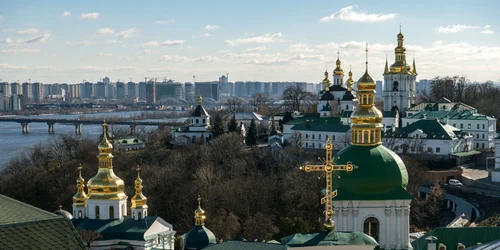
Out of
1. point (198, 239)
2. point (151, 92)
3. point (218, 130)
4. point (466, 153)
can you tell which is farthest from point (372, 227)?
point (151, 92)

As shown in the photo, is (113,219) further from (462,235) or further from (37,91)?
(37,91)

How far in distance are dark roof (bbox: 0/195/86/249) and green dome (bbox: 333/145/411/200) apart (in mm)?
7177

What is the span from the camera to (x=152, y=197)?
98.8 feet

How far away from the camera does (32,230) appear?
6938 mm

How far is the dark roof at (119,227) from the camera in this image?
18828mm

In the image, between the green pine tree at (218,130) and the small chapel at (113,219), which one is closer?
the small chapel at (113,219)

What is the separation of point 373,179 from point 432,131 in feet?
79.8

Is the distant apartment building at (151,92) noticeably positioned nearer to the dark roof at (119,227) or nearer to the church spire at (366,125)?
the dark roof at (119,227)

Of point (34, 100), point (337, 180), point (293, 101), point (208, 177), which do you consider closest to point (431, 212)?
point (208, 177)

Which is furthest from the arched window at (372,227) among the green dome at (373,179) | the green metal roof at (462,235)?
the green metal roof at (462,235)

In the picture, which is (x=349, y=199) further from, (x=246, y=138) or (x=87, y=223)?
(x=246, y=138)

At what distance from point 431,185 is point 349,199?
62.2 feet

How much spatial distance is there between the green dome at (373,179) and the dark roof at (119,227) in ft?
22.6

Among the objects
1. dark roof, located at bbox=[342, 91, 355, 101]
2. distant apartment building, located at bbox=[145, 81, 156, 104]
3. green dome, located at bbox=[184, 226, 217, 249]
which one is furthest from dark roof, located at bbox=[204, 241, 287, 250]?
distant apartment building, located at bbox=[145, 81, 156, 104]
